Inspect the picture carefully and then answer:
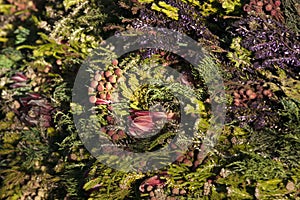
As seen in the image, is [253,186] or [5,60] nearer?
[253,186]

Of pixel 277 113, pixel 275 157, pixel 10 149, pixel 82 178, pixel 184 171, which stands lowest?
pixel 10 149

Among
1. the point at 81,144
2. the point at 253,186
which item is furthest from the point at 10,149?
the point at 253,186

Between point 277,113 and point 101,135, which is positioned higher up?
point 277,113

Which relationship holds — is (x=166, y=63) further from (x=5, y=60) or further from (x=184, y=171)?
(x=5, y=60)

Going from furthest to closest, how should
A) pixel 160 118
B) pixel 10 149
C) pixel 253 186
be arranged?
pixel 10 149 < pixel 160 118 < pixel 253 186

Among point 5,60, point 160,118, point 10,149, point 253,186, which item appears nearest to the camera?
point 253,186

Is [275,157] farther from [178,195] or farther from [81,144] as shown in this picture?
[81,144]
